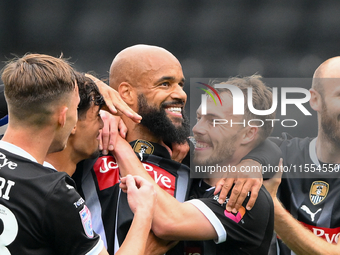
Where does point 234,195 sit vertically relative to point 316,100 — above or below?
below

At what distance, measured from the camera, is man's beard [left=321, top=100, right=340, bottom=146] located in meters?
2.71

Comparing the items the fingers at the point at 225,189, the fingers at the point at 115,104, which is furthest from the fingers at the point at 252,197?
the fingers at the point at 115,104

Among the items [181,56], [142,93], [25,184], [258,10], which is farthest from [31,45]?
[25,184]

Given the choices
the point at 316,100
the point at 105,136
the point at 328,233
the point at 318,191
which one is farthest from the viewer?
the point at 316,100

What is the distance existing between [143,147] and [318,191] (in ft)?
3.63

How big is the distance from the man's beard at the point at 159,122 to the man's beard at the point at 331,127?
975 mm

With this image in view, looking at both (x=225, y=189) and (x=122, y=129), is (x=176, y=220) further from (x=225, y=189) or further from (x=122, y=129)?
(x=122, y=129)

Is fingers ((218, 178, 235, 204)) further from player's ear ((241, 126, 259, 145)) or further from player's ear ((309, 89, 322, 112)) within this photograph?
player's ear ((309, 89, 322, 112))

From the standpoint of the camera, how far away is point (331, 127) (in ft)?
9.02

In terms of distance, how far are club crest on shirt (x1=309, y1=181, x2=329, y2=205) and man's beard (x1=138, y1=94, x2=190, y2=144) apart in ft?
2.88

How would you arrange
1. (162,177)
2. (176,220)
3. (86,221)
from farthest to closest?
(162,177)
(176,220)
(86,221)

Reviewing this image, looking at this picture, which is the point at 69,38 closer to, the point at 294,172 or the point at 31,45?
the point at 31,45

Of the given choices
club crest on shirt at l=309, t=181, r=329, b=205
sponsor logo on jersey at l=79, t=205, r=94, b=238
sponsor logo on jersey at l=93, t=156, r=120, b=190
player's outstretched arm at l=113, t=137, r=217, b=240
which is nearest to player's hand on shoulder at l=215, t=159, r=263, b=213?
player's outstretched arm at l=113, t=137, r=217, b=240

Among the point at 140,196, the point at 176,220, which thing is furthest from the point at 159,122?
the point at 140,196
